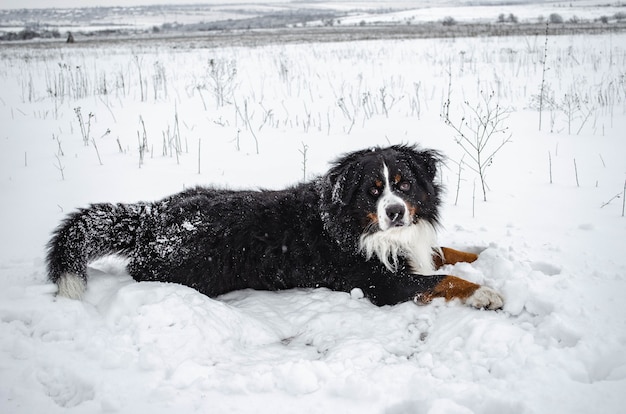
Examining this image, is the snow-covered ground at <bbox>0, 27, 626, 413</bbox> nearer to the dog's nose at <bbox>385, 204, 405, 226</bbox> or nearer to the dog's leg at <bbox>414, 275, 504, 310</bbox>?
the dog's leg at <bbox>414, 275, 504, 310</bbox>

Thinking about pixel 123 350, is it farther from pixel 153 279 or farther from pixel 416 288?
pixel 416 288

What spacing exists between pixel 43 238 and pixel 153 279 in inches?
73.8

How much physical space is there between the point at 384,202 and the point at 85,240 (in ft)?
7.93

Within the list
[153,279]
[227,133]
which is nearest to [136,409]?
[153,279]

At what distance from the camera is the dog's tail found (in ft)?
11.3

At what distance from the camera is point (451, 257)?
4.29m

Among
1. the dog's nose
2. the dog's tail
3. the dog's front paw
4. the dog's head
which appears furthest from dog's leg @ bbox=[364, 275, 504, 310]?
the dog's tail

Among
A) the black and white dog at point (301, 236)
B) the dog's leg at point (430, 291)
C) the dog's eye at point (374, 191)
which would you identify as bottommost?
the dog's leg at point (430, 291)

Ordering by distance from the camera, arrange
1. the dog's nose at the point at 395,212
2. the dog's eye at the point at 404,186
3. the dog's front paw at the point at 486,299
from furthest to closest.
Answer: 1. the dog's eye at the point at 404,186
2. the dog's nose at the point at 395,212
3. the dog's front paw at the point at 486,299

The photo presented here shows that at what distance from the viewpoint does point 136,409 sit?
246cm

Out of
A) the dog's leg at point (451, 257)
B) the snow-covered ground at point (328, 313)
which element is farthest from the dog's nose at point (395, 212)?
the dog's leg at point (451, 257)

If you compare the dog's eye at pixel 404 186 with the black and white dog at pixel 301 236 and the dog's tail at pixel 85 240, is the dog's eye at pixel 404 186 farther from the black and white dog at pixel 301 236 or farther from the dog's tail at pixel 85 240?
the dog's tail at pixel 85 240

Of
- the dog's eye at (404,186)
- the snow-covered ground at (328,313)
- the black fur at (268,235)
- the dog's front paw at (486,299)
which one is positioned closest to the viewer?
the snow-covered ground at (328,313)

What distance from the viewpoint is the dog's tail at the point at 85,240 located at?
11.3 ft
